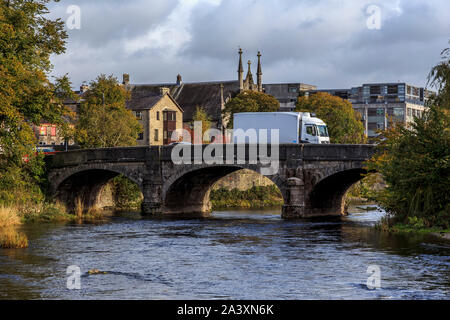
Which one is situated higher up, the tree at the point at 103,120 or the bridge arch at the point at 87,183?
the tree at the point at 103,120

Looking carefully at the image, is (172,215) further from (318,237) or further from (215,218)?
(318,237)

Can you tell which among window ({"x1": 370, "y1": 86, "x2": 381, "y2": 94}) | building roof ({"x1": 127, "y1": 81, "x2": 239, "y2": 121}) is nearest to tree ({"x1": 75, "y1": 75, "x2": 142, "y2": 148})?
building roof ({"x1": 127, "y1": 81, "x2": 239, "y2": 121})

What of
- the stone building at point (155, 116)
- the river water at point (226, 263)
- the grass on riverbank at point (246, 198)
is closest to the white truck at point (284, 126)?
the river water at point (226, 263)

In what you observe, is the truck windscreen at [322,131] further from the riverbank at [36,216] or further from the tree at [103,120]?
the tree at [103,120]

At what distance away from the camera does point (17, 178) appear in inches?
1885

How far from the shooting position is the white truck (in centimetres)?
5338

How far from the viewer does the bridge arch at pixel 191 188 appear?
54.2m

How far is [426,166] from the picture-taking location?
35.5 m

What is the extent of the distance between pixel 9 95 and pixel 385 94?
352 feet

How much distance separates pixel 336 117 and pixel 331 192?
35.2 metres

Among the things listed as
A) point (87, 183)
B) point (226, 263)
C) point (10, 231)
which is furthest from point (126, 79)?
point (226, 263)

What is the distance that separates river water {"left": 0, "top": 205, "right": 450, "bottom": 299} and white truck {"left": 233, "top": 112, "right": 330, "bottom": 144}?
11.0 m

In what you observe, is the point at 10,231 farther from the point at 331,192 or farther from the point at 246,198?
the point at 246,198
